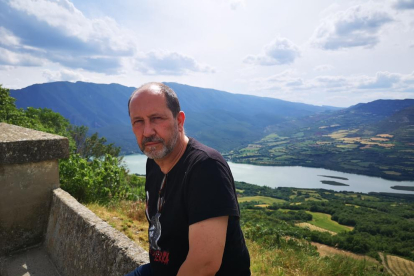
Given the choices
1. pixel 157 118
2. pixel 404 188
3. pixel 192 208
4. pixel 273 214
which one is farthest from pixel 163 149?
pixel 404 188

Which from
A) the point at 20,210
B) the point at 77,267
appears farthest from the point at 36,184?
the point at 77,267

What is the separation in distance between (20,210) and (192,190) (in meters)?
2.88

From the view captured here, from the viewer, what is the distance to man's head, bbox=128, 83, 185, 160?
1.54m

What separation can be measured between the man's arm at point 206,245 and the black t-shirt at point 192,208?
41 mm

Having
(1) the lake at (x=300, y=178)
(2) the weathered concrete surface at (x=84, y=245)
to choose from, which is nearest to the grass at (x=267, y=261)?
(2) the weathered concrete surface at (x=84, y=245)

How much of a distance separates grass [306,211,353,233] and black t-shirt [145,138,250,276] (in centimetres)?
5120

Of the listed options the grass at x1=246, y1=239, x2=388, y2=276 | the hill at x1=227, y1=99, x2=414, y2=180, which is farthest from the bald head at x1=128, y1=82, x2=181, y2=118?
the hill at x1=227, y1=99, x2=414, y2=180

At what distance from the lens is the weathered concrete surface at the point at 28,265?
2766 mm

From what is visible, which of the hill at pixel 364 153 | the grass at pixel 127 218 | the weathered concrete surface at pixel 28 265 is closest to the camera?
the weathered concrete surface at pixel 28 265

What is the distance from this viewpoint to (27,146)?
2.91m

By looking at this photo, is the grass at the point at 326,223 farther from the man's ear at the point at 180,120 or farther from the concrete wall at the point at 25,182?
the man's ear at the point at 180,120

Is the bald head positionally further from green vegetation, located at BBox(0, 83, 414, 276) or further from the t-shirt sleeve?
green vegetation, located at BBox(0, 83, 414, 276)

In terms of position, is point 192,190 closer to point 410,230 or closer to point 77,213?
point 77,213

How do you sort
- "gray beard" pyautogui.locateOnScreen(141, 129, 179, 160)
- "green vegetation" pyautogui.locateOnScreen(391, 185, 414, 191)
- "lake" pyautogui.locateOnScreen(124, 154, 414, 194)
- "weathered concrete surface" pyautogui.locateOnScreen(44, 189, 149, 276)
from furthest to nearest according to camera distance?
"lake" pyautogui.locateOnScreen(124, 154, 414, 194) → "green vegetation" pyautogui.locateOnScreen(391, 185, 414, 191) → "weathered concrete surface" pyautogui.locateOnScreen(44, 189, 149, 276) → "gray beard" pyautogui.locateOnScreen(141, 129, 179, 160)
